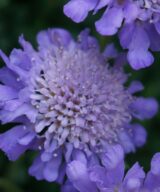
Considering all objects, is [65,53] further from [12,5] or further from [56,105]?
[12,5]

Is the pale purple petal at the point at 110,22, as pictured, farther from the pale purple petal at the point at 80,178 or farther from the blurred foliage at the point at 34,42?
the blurred foliage at the point at 34,42

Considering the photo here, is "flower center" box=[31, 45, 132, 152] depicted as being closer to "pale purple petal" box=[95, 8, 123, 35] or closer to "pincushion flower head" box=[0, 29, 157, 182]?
"pincushion flower head" box=[0, 29, 157, 182]

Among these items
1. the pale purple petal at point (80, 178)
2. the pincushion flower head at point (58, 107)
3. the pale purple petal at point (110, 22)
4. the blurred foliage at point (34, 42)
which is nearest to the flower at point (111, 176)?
the pale purple petal at point (80, 178)

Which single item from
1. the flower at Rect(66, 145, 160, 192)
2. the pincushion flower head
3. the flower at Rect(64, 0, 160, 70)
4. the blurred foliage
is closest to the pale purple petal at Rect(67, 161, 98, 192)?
the flower at Rect(66, 145, 160, 192)

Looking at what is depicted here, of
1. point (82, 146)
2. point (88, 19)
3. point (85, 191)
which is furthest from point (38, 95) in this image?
point (88, 19)

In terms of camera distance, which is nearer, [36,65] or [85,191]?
[85,191]

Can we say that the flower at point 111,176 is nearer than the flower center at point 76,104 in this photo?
Yes
